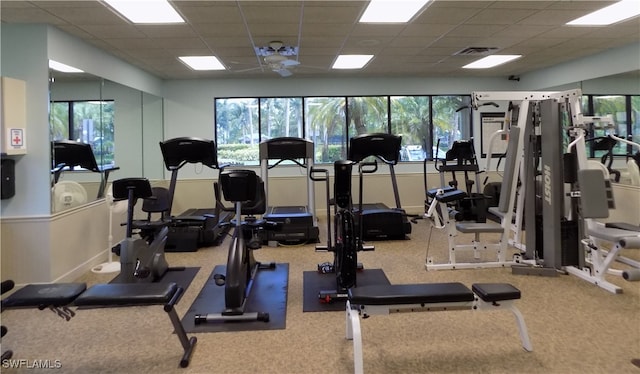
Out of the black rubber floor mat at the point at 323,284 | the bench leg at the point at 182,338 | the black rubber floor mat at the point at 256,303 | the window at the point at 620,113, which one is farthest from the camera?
the window at the point at 620,113

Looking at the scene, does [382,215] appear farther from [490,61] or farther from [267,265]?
[490,61]

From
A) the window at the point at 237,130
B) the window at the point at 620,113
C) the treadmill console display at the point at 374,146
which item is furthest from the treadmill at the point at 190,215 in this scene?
the window at the point at 620,113

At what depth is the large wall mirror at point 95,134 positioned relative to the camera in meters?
4.27

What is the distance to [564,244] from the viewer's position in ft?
14.0

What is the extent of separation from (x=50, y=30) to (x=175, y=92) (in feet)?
11.8

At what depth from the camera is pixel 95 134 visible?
5172 millimetres

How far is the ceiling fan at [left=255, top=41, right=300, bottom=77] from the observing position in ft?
16.8

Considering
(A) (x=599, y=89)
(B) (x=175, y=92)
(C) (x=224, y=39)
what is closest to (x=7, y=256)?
(C) (x=224, y=39)

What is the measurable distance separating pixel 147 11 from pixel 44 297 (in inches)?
114

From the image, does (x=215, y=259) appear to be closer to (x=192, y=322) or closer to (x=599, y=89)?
(x=192, y=322)

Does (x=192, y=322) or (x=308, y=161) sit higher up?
(x=308, y=161)

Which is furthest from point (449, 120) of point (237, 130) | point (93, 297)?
point (93, 297)

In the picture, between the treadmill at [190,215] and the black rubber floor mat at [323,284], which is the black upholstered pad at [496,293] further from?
the treadmill at [190,215]

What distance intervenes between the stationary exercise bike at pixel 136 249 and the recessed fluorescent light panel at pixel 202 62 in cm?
252
